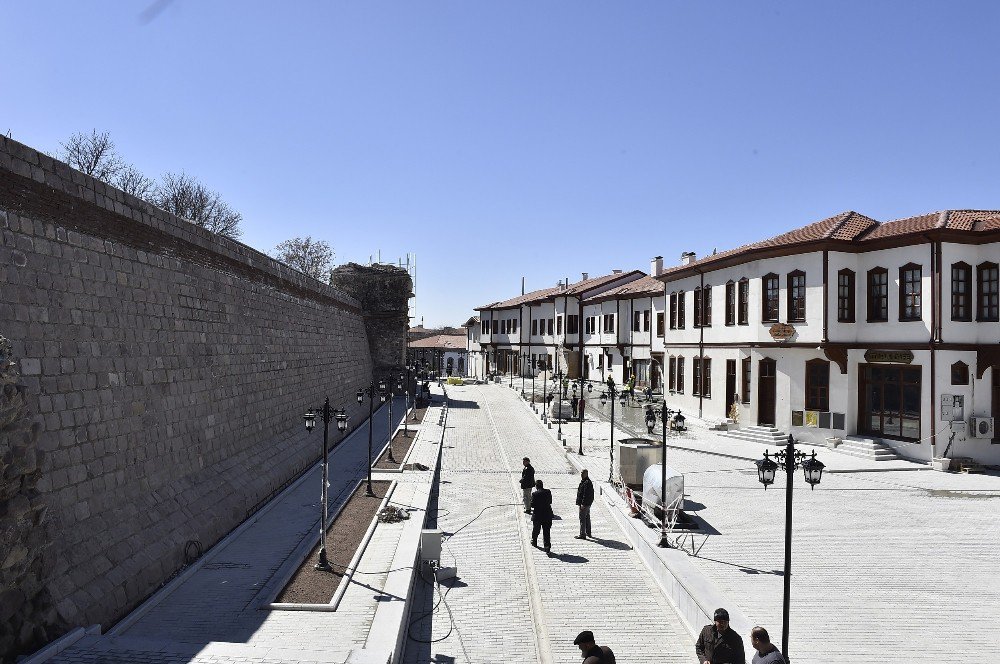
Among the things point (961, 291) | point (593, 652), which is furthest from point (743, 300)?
point (593, 652)


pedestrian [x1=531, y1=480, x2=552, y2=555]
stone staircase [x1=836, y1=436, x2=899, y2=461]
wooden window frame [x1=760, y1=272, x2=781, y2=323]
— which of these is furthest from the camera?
wooden window frame [x1=760, y1=272, x2=781, y2=323]

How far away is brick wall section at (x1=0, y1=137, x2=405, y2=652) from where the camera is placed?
7969 millimetres

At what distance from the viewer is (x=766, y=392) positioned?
25.7m

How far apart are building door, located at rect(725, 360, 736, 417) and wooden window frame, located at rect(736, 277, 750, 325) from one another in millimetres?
1945

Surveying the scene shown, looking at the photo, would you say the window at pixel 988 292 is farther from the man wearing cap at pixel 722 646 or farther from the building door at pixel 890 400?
the man wearing cap at pixel 722 646

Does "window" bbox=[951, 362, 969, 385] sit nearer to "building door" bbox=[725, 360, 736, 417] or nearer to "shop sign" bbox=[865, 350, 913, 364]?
"shop sign" bbox=[865, 350, 913, 364]

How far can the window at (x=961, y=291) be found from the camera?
20.8 meters

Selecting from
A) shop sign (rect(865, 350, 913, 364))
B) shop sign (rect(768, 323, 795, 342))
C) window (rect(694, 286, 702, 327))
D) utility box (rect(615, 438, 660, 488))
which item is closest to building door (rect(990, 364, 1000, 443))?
shop sign (rect(865, 350, 913, 364))

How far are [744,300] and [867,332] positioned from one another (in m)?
5.09

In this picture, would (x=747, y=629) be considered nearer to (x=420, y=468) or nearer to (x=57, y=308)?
(x=57, y=308)

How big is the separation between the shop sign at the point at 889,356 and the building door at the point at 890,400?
0.22 meters

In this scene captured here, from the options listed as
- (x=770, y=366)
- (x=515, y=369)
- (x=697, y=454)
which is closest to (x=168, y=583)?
(x=697, y=454)

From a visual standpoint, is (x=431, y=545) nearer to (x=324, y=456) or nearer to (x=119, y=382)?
(x=324, y=456)

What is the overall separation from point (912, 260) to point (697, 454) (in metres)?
9.58
